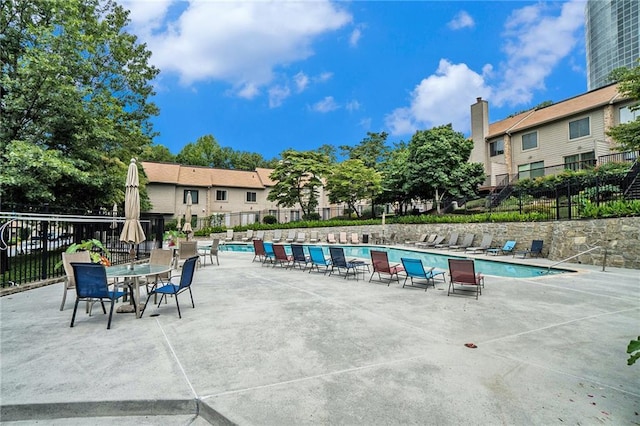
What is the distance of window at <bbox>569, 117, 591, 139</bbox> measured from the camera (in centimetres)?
2244

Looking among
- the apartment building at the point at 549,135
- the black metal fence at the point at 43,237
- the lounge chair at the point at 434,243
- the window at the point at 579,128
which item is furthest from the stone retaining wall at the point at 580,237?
the black metal fence at the point at 43,237

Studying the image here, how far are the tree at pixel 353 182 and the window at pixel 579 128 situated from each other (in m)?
14.0


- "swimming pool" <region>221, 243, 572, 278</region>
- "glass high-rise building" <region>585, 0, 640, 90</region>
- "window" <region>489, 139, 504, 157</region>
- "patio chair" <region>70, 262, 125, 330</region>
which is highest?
"glass high-rise building" <region>585, 0, 640, 90</region>

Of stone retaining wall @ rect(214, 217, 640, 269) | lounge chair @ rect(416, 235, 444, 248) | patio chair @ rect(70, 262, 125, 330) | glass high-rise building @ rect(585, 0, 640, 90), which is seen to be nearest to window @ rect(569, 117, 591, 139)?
stone retaining wall @ rect(214, 217, 640, 269)

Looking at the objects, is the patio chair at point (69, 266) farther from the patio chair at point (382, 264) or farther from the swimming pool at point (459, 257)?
the swimming pool at point (459, 257)

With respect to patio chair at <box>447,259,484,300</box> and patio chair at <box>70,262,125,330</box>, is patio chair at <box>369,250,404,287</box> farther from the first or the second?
patio chair at <box>70,262,125,330</box>

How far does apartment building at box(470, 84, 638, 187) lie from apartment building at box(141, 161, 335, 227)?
16.3 meters

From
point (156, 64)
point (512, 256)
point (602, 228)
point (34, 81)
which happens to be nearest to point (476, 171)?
point (512, 256)

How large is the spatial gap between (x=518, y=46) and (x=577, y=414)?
30.5 m

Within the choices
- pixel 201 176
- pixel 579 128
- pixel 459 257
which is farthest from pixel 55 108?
pixel 579 128

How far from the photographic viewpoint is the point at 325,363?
12.5 feet

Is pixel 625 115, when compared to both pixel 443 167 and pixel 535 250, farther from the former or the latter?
pixel 535 250

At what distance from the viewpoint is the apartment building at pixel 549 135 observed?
21188 millimetres

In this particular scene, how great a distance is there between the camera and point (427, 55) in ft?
136
